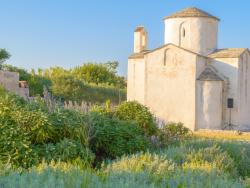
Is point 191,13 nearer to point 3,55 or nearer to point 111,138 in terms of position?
point 3,55

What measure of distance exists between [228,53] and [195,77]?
3068mm

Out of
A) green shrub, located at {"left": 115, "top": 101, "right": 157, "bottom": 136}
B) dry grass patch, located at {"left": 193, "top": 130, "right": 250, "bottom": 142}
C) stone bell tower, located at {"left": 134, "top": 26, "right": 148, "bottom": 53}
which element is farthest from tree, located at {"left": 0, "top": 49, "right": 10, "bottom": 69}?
green shrub, located at {"left": 115, "top": 101, "right": 157, "bottom": 136}

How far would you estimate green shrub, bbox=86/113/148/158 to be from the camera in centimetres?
1033

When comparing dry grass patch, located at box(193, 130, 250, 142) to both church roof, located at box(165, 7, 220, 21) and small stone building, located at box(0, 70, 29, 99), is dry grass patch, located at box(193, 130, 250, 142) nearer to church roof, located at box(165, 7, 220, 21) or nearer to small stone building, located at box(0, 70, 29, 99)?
small stone building, located at box(0, 70, 29, 99)

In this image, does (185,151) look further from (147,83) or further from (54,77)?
(54,77)

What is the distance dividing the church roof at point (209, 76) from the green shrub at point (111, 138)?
21.0 meters

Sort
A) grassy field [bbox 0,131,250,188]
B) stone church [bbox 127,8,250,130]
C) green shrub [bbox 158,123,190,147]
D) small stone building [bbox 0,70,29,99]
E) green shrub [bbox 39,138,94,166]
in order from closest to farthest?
grassy field [bbox 0,131,250,188] < green shrub [bbox 39,138,94,166] < green shrub [bbox 158,123,190,147] < small stone building [bbox 0,70,29,99] < stone church [bbox 127,8,250,130]

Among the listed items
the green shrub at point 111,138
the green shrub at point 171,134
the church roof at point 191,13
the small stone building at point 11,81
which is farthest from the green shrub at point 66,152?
the church roof at point 191,13

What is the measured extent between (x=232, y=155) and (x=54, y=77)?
104 feet

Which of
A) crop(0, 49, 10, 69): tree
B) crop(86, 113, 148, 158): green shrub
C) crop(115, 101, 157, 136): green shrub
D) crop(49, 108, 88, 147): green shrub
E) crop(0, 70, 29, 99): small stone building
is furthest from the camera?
crop(0, 49, 10, 69): tree

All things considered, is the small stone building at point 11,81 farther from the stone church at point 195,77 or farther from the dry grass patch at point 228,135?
the stone church at point 195,77

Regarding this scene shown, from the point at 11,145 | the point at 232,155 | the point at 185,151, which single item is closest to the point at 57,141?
the point at 11,145

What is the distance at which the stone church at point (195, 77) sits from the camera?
31406 mm

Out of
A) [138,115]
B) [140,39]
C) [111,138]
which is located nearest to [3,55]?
[140,39]
